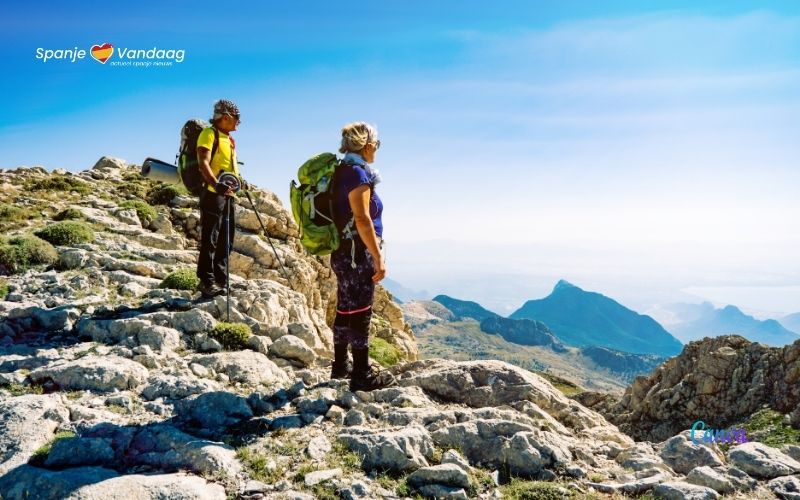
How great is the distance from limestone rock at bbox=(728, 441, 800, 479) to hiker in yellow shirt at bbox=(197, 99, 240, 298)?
11023 millimetres

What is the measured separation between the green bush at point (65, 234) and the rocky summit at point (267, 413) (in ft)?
3.24

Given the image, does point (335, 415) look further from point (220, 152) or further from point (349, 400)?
point (220, 152)

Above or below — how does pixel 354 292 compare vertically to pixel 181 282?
above

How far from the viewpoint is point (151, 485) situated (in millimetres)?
5551

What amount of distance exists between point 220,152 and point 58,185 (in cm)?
2146

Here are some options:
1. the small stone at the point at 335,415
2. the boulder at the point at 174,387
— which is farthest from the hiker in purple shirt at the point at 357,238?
the boulder at the point at 174,387

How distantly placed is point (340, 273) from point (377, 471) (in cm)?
330

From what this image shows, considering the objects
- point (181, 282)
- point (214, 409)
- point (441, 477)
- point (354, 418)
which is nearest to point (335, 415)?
point (354, 418)

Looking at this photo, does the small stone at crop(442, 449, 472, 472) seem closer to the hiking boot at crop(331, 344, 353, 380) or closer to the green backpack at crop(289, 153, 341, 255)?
the hiking boot at crop(331, 344, 353, 380)

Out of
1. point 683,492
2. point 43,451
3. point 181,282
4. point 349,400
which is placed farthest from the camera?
point 181,282

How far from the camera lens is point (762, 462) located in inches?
283

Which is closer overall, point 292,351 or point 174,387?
point 174,387

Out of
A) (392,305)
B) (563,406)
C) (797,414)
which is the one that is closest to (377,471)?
(563,406)

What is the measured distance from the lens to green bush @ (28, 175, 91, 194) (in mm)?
26750
